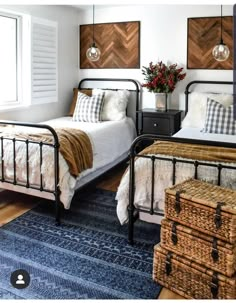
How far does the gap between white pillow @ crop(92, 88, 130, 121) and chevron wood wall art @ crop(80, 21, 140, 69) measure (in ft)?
1.62

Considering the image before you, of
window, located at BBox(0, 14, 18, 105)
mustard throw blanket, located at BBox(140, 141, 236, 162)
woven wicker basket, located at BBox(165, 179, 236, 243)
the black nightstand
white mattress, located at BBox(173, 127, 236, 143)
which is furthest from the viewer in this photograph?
the black nightstand

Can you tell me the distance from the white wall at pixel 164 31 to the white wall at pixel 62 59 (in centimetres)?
42

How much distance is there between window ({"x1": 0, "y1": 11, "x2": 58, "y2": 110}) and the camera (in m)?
4.04

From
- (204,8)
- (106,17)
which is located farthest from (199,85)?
(106,17)

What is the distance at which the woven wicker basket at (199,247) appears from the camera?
6.05 ft

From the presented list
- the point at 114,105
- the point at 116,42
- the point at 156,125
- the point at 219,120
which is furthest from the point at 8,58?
the point at 219,120

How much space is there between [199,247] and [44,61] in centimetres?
331

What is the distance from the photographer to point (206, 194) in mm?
1995

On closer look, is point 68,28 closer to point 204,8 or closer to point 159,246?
point 204,8

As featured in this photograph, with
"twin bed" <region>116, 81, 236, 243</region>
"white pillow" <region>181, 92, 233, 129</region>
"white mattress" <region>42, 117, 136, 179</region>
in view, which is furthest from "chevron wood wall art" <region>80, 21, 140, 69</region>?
"twin bed" <region>116, 81, 236, 243</region>

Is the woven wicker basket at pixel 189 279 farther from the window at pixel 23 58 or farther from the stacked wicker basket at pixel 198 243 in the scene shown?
the window at pixel 23 58

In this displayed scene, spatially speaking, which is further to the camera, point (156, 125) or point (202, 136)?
point (156, 125)

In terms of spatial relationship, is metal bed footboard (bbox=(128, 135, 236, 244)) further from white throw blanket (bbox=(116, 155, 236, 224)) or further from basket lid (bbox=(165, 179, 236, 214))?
basket lid (bbox=(165, 179, 236, 214))

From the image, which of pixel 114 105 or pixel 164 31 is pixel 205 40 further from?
pixel 114 105
